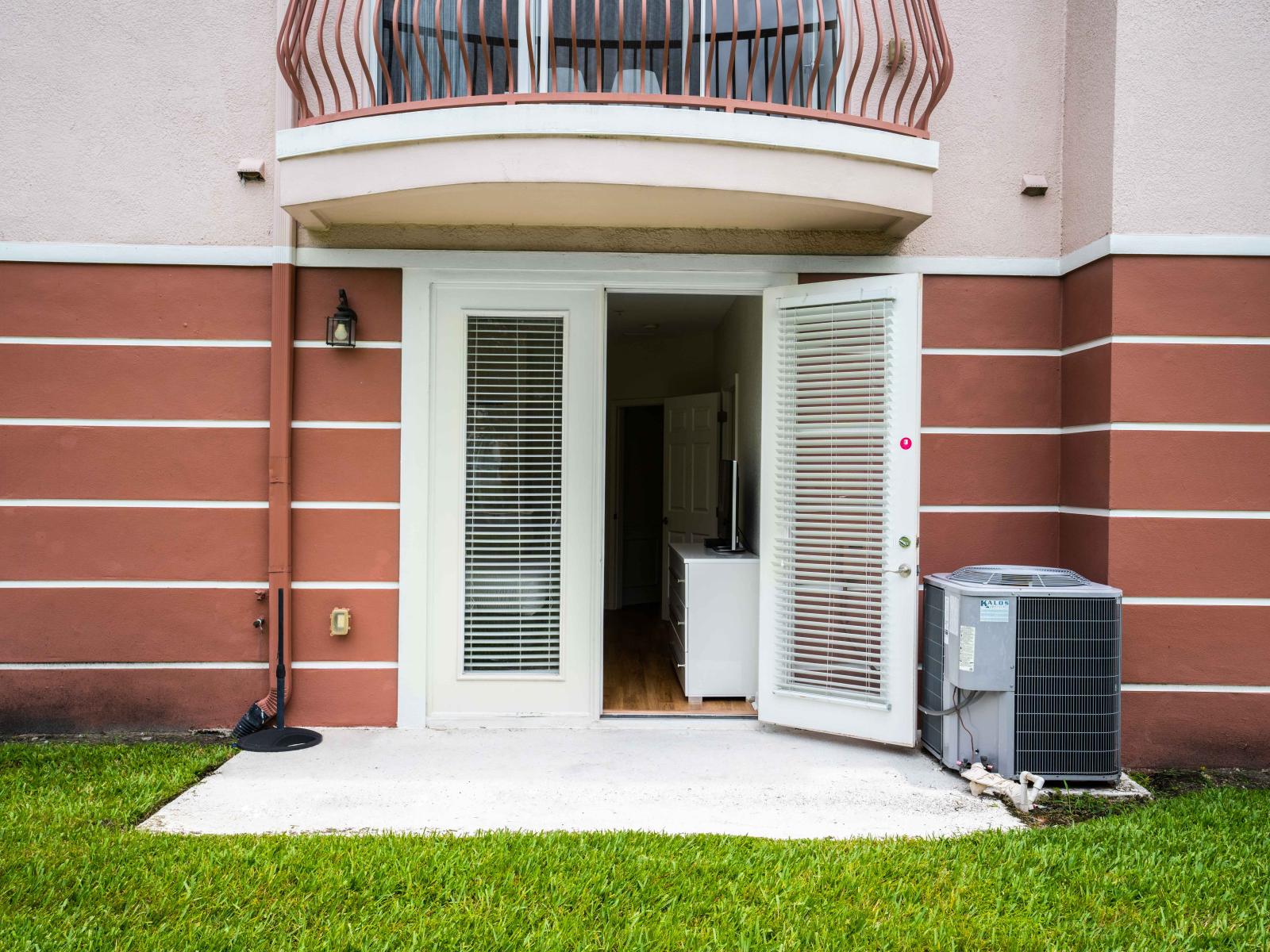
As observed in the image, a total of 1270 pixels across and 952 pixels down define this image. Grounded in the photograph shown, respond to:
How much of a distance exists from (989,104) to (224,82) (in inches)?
158

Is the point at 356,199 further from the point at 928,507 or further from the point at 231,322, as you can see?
the point at 928,507

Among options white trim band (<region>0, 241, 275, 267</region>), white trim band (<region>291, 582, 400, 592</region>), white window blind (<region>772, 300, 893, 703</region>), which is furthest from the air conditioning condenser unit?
white trim band (<region>0, 241, 275, 267</region>)

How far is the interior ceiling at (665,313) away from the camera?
553cm

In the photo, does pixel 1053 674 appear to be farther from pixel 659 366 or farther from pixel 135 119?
pixel 135 119

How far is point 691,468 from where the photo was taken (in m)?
7.11

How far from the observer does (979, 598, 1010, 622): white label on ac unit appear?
360 centimetres

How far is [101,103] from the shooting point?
4152mm

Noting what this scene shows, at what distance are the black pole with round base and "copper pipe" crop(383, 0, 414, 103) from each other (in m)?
2.63

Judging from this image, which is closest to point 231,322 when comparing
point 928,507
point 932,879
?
point 928,507

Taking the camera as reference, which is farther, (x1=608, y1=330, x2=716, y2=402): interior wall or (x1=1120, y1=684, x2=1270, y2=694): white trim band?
(x1=608, y1=330, x2=716, y2=402): interior wall

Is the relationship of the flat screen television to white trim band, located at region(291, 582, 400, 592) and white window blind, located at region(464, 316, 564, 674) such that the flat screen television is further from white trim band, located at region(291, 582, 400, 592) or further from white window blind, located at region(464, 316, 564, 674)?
white trim band, located at region(291, 582, 400, 592)

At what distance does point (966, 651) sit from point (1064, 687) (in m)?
0.45

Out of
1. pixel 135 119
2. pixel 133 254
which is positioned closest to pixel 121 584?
pixel 133 254

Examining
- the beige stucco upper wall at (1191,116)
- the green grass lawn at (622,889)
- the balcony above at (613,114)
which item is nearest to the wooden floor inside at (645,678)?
the green grass lawn at (622,889)
